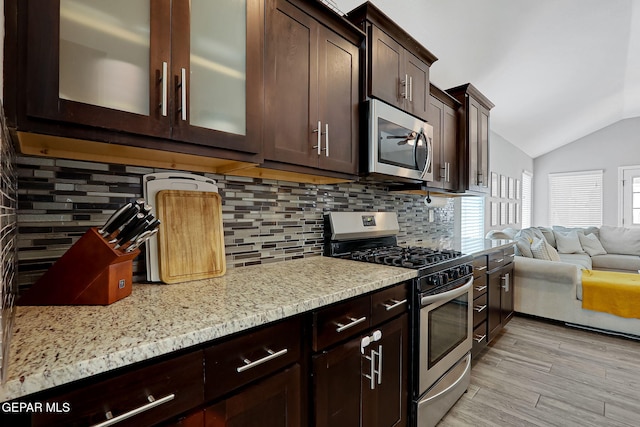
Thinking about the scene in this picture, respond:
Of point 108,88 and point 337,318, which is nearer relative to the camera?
point 108,88

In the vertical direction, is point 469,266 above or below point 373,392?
above

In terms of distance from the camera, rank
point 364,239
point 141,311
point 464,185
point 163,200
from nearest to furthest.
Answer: point 141,311 → point 163,200 → point 364,239 → point 464,185

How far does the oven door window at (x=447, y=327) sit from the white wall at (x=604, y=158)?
6860 millimetres

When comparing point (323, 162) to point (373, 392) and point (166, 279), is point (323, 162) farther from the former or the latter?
point (373, 392)

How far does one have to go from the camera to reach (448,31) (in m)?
2.46

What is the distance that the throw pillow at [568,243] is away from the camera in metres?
4.95

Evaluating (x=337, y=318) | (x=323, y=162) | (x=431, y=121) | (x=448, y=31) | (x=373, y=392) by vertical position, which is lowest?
(x=373, y=392)

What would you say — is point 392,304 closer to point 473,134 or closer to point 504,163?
point 473,134

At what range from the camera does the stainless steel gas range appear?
5.04 feet

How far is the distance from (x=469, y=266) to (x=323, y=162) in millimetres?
1285

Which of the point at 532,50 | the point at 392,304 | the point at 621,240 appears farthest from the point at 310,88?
the point at 621,240

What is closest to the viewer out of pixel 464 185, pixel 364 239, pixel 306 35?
pixel 306 35

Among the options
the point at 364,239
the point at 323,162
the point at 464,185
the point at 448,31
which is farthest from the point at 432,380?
the point at 448,31

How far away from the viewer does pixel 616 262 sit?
4781 millimetres
